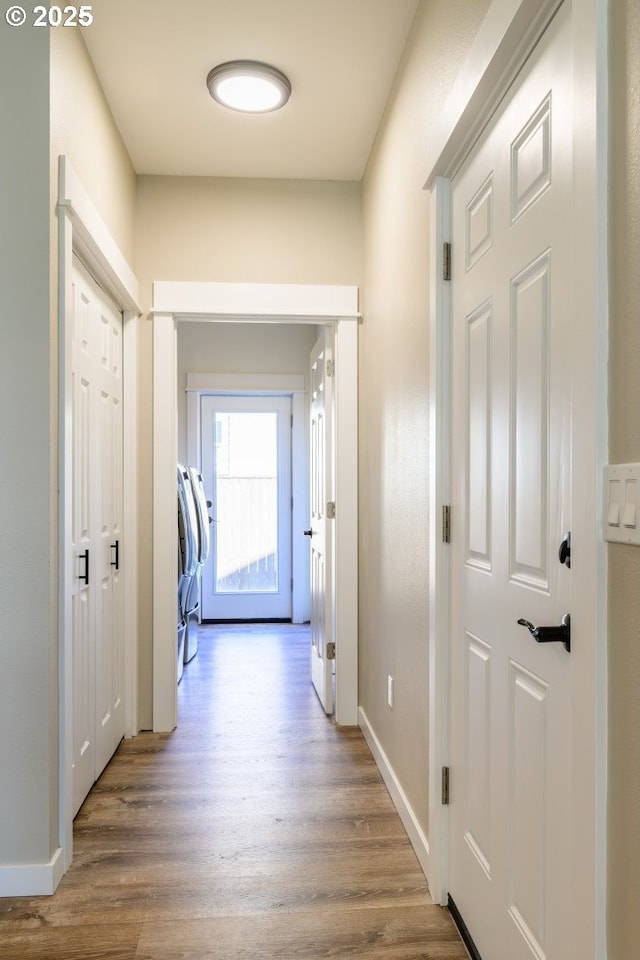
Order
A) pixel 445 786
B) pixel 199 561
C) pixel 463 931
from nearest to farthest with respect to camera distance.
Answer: pixel 463 931
pixel 445 786
pixel 199 561

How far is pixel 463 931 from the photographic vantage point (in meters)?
1.75

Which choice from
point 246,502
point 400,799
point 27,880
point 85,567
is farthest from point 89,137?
point 246,502

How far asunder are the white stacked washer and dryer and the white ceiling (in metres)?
1.81

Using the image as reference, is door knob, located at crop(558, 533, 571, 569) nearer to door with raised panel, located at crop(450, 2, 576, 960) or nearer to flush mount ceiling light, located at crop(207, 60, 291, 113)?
door with raised panel, located at crop(450, 2, 576, 960)

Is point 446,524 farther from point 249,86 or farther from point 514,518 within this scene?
point 249,86

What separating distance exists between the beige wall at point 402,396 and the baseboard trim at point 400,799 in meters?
0.04

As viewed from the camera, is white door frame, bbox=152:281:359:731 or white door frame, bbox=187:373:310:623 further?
white door frame, bbox=187:373:310:623

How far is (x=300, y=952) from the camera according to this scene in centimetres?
170

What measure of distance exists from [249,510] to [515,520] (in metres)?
4.47

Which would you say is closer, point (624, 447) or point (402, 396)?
point (624, 447)

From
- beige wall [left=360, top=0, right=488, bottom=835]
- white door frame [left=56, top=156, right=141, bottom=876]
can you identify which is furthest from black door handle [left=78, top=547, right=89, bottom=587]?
beige wall [left=360, top=0, right=488, bottom=835]

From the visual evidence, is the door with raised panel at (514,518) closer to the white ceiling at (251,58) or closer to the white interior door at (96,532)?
the white ceiling at (251,58)

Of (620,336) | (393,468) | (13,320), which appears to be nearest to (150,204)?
(13,320)

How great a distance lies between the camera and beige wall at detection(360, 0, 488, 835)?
81.7 inches
